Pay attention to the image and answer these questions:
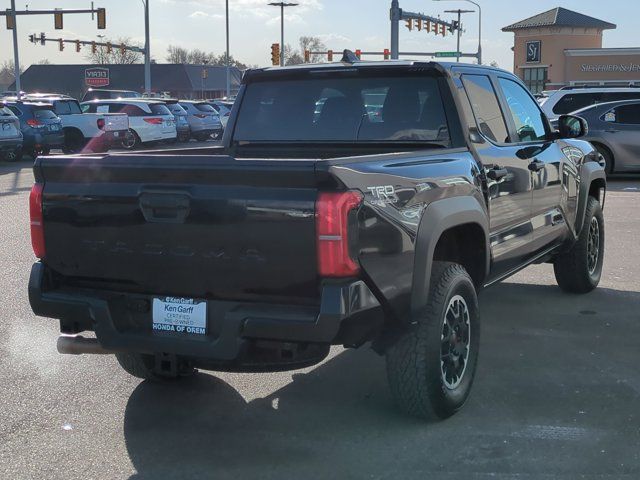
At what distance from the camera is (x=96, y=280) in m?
4.23

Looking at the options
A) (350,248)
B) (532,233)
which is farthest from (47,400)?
(532,233)

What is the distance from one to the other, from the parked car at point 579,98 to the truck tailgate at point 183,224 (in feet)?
→ 51.4

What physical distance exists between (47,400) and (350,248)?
89.6 inches

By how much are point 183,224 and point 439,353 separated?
56.3 inches

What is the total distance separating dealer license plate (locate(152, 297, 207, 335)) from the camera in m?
3.94

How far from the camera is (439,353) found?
4.29m

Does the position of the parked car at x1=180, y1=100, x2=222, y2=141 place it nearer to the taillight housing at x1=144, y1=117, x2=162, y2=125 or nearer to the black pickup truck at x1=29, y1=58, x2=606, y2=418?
the taillight housing at x1=144, y1=117, x2=162, y2=125

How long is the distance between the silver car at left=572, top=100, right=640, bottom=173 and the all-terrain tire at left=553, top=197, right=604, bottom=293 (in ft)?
31.9

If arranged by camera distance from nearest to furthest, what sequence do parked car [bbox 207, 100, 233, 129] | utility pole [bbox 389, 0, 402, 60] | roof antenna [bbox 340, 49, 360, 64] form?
roof antenna [bbox 340, 49, 360, 64] < utility pole [bbox 389, 0, 402, 60] < parked car [bbox 207, 100, 233, 129]

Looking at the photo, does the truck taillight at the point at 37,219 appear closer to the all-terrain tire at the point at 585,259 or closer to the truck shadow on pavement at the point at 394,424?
the truck shadow on pavement at the point at 394,424

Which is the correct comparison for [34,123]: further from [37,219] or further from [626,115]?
[37,219]

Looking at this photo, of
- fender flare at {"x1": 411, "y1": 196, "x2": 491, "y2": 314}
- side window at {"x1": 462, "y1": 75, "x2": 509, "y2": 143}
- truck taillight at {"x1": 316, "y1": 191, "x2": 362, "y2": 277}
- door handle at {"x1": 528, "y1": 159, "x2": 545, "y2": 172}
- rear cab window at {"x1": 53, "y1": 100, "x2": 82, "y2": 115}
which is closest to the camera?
truck taillight at {"x1": 316, "y1": 191, "x2": 362, "y2": 277}

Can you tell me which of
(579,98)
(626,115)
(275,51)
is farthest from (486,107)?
(275,51)

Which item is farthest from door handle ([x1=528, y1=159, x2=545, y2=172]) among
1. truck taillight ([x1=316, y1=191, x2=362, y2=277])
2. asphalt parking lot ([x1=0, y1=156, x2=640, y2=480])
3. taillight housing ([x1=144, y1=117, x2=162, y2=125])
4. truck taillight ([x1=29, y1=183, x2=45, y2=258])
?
taillight housing ([x1=144, y1=117, x2=162, y2=125])
